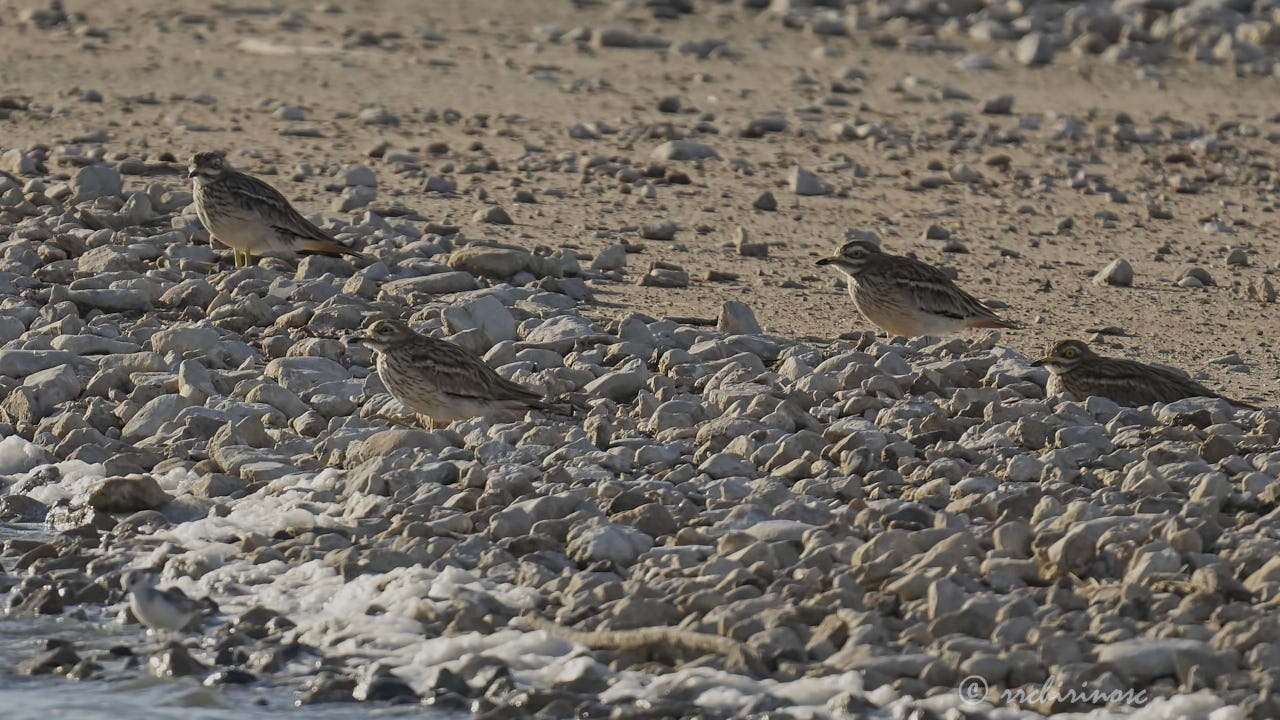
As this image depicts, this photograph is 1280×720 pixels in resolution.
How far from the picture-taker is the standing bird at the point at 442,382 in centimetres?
920

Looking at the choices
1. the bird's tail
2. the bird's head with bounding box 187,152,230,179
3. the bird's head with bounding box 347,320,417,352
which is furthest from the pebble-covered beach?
the bird's head with bounding box 187,152,230,179

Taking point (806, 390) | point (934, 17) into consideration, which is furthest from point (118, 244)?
point (934, 17)

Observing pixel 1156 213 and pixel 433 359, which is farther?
pixel 1156 213

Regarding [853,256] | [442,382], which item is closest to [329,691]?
[442,382]

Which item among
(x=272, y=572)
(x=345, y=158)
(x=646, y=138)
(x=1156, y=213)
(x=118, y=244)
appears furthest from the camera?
(x=646, y=138)

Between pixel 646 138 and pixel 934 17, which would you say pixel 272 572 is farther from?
pixel 934 17

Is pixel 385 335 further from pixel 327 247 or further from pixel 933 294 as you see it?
pixel 933 294

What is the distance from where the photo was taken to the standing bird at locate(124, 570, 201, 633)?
754 centimetres

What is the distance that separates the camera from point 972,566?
24.4 feet

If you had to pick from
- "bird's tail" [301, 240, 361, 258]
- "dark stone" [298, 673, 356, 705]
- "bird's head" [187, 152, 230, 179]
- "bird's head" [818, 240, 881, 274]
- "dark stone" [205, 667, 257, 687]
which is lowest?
"dark stone" [205, 667, 257, 687]

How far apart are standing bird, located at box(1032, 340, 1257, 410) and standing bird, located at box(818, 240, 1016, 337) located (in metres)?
1.11

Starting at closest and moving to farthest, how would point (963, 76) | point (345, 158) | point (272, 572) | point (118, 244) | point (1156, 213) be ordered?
point (272, 572), point (118, 244), point (1156, 213), point (345, 158), point (963, 76)

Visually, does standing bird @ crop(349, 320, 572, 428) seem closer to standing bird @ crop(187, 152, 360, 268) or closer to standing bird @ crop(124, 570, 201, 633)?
standing bird @ crop(124, 570, 201, 633)

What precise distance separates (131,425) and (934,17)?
16850 mm
